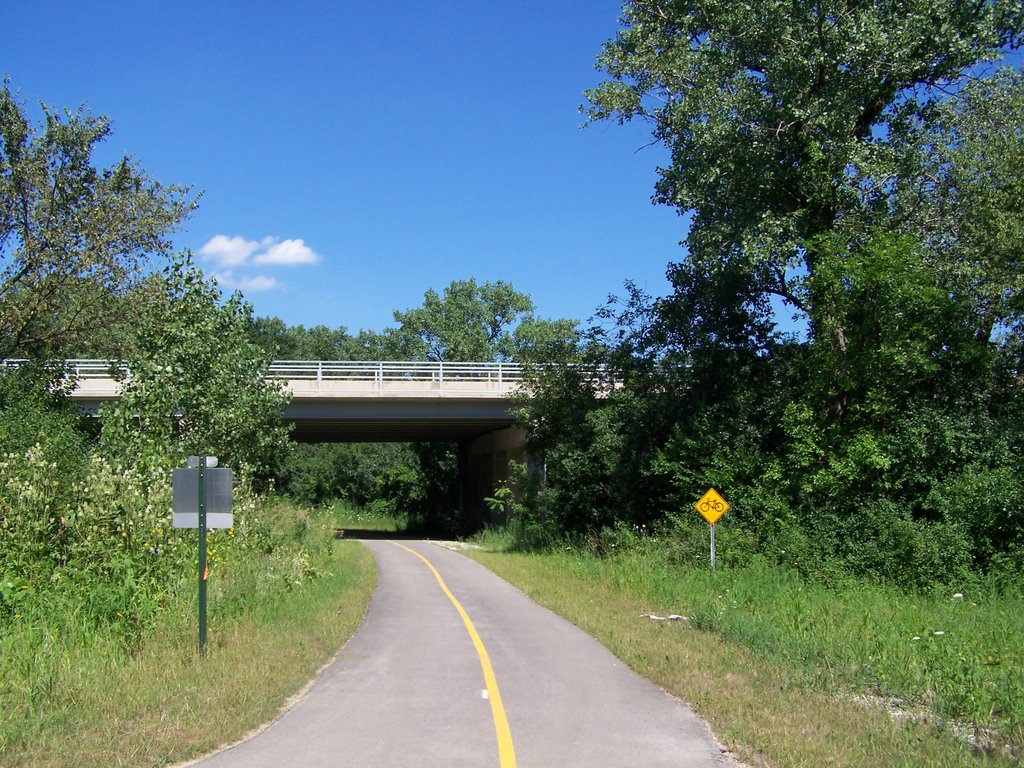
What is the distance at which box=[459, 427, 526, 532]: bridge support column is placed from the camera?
4245cm

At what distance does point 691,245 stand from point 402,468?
51251 millimetres

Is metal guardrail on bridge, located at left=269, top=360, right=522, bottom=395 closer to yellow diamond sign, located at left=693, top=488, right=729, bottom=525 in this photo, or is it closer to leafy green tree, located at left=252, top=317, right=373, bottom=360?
yellow diamond sign, located at left=693, top=488, right=729, bottom=525

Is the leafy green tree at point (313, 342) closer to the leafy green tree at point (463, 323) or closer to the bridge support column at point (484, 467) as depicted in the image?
the leafy green tree at point (463, 323)

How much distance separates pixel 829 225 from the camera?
22.4 m

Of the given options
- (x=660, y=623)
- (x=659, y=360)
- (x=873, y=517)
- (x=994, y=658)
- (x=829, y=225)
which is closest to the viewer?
(x=994, y=658)

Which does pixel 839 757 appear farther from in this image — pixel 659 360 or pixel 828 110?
pixel 659 360

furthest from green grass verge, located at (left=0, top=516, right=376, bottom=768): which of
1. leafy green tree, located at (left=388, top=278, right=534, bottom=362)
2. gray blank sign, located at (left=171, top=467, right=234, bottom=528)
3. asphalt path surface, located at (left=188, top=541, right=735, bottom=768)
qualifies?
leafy green tree, located at (left=388, top=278, right=534, bottom=362)

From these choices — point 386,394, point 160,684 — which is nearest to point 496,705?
point 160,684

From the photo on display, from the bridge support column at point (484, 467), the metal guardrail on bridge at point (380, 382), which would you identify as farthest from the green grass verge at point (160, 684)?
the bridge support column at point (484, 467)

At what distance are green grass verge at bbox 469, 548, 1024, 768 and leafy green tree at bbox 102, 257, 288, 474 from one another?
8602 mm

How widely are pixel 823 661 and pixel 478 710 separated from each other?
435cm

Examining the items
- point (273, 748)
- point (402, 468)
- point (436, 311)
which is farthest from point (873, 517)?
point (436, 311)

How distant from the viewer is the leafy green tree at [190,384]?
734 inches

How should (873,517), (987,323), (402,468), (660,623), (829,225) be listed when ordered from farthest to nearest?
(402,468)
(829,225)
(987,323)
(873,517)
(660,623)
